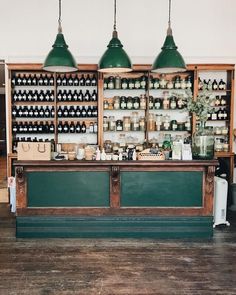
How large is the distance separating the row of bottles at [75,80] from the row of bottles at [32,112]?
0.55m

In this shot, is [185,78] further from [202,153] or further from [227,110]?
[202,153]

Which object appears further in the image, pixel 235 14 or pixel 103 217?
pixel 235 14

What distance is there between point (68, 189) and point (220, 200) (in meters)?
2.22

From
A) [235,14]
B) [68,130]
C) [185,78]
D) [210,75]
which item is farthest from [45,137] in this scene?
[235,14]

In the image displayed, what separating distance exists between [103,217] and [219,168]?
281cm

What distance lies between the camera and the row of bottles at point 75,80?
7.10 metres

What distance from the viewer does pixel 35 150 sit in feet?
16.8

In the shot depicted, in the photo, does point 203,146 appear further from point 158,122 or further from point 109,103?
point 109,103

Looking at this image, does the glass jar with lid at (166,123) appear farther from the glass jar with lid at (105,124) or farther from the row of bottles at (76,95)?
the row of bottles at (76,95)

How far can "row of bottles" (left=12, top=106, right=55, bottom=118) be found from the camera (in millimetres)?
7113

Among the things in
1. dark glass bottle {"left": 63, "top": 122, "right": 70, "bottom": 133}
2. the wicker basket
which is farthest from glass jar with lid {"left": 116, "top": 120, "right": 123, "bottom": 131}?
the wicker basket

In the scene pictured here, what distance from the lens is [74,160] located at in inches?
205

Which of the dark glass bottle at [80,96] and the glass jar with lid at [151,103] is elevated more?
the dark glass bottle at [80,96]

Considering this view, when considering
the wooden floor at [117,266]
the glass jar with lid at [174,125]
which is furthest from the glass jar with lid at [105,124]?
the wooden floor at [117,266]
